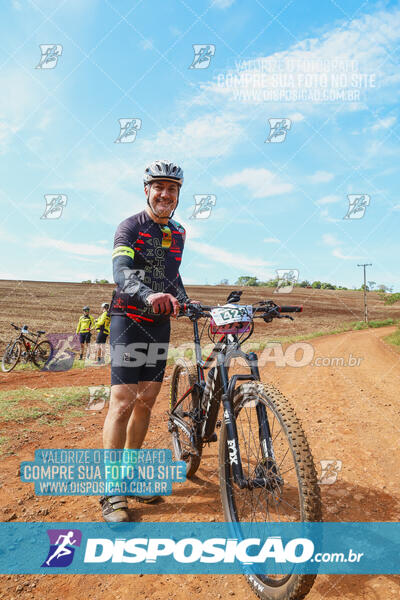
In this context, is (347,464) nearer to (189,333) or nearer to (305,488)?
(305,488)

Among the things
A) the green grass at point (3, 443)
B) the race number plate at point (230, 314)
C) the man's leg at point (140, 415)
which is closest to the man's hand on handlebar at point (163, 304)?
the race number plate at point (230, 314)

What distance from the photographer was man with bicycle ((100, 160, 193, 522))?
3.21 meters

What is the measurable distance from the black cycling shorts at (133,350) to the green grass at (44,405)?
3055mm

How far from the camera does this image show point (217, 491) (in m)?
3.57

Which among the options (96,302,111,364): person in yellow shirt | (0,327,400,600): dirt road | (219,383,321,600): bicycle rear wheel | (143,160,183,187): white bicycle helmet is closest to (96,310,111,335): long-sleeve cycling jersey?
(96,302,111,364): person in yellow shirt

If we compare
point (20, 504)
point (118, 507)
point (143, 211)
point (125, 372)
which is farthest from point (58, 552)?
point (143, 211)

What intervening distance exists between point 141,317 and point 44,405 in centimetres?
441

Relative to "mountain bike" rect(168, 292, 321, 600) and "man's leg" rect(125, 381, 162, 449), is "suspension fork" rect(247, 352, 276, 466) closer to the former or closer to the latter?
"mountain bike" rect(168, 292, 321, 600)

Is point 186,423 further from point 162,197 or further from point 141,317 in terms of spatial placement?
point 162,197

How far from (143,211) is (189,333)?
2352cm

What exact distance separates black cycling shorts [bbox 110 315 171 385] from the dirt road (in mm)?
1228

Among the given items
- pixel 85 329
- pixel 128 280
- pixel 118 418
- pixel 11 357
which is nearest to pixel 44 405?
pixel 118 418

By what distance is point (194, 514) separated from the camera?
3137 mm

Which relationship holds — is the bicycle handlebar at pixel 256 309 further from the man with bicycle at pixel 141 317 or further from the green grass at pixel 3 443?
the green grass at pixel 3 443
